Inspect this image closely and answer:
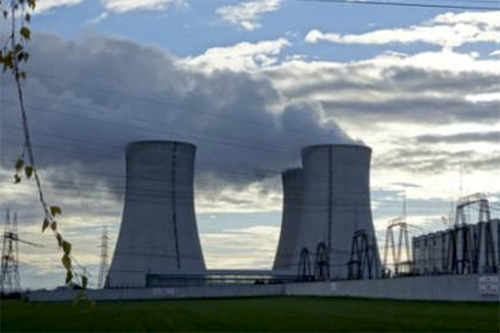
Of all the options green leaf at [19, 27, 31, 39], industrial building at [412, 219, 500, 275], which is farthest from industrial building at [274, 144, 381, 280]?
green leaf at [19, 27, 31, 39]

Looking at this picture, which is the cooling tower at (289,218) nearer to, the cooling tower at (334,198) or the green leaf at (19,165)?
the cooling tower at (334,198)

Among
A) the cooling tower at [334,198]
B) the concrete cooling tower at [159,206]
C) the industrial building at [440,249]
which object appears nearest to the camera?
the concrete cooling tower at [159,206]

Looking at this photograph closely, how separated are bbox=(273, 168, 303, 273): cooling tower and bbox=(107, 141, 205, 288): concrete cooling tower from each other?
10938 mm

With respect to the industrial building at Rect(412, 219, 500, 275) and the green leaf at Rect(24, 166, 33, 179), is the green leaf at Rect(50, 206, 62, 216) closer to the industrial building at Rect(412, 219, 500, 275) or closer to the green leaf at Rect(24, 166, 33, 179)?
the green leaf at Rect(24, 166, 33, 179)

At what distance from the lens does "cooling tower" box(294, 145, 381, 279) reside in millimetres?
47812

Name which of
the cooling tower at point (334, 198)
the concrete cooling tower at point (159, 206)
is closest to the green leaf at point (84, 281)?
the concrete cooling tower at point (159, 206)

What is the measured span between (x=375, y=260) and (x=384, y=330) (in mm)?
40918

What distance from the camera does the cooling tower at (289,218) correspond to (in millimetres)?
57844

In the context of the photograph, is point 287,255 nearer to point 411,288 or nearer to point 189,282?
point 189,282

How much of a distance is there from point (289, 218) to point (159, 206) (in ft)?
47.9

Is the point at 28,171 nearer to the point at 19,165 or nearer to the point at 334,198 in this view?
the point at 19,165

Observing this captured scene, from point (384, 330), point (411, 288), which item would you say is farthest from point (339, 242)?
point (384, 330)

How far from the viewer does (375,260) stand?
184 ft

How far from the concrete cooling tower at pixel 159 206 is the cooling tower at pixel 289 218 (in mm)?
10938
